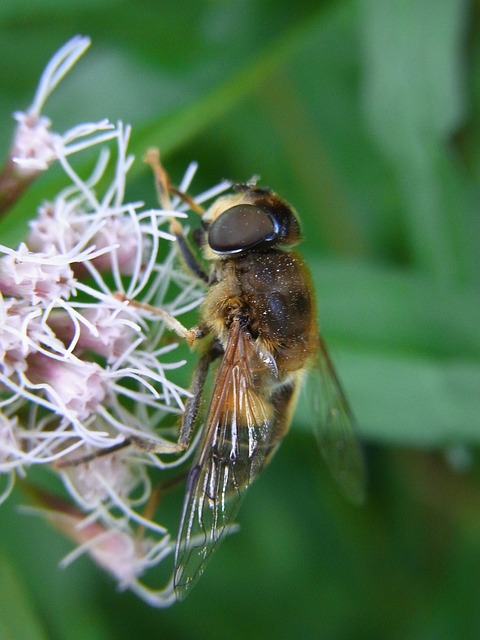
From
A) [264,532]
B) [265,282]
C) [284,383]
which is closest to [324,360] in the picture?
[284,383]

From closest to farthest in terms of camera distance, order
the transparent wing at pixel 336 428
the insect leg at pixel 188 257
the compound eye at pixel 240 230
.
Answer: the compound eye at pixel 240 230 → the insect leg at pixel 188 257 → the transparent wing at pixel 336 428

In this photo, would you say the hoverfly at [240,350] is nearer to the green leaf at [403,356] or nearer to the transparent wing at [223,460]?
the transparent wing at [223,460]

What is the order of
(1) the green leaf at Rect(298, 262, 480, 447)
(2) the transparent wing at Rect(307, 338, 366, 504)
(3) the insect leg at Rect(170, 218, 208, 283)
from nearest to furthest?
1. (3) the insect leg at Rect(170, 218, 208, 283)
2. (2) the transparent wing at Rect(307, 338, 366, 504)
3. (1) the green leaf at Rect(298, 262, 480, 447)

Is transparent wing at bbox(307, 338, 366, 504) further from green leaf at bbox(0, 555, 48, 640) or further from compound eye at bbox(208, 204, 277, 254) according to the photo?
green leaf at bbox(0, 555, 48, 640)

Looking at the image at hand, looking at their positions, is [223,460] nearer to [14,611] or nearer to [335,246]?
[14,611]

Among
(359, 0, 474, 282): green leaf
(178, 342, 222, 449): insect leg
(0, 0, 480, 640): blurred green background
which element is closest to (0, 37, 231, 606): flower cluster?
(178, 342, 222, 449): insect leg

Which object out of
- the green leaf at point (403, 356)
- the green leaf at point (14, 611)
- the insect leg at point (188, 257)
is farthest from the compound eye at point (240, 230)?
the green leaf at point (14, 611)

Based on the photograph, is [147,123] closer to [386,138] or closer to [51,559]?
[386,138]
